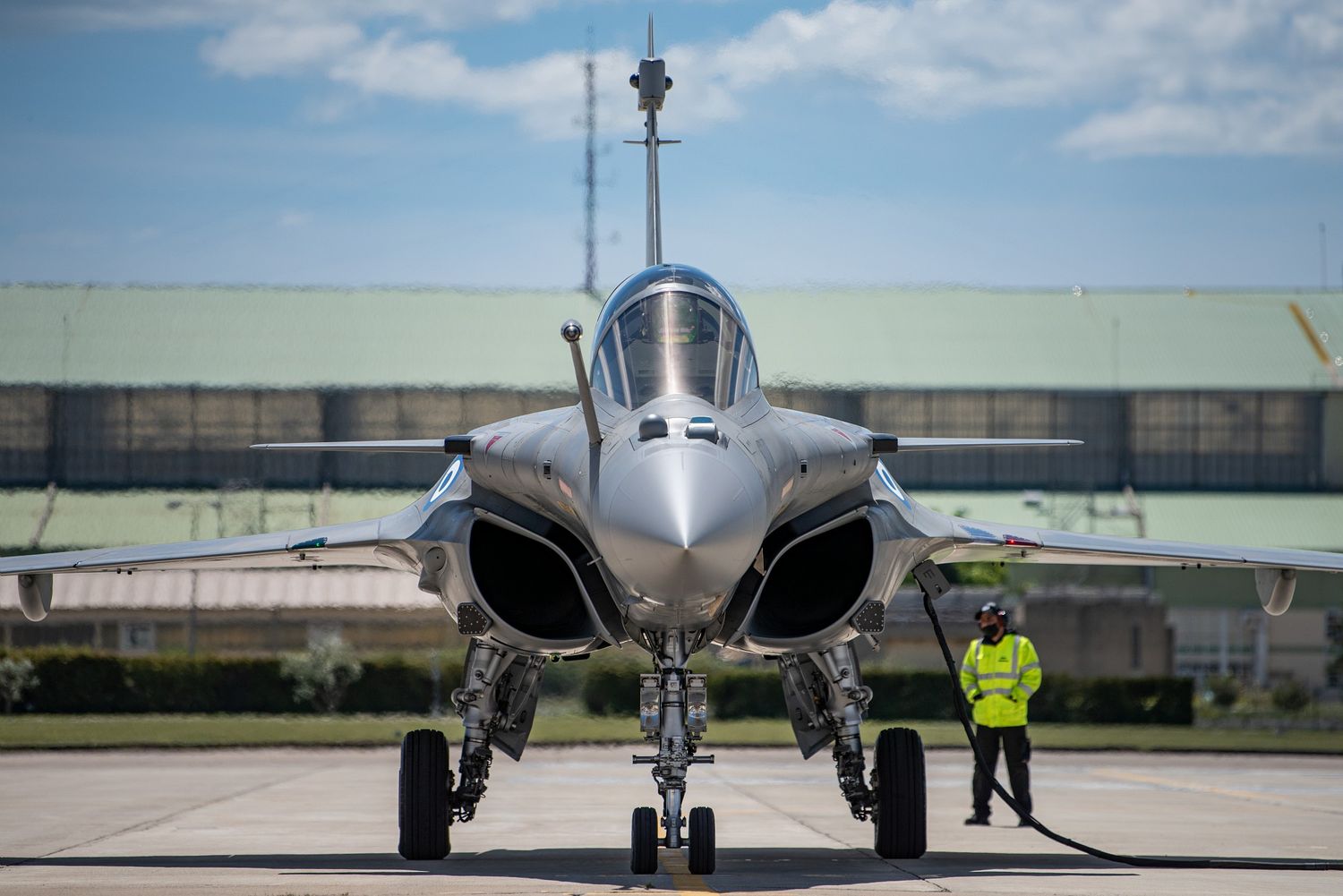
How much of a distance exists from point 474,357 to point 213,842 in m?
29.5

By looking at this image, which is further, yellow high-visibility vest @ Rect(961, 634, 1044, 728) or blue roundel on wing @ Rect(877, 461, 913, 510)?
yellow high-visibility vest @ Rect(961, 634, 1044, 728)

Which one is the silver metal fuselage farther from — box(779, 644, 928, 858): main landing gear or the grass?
the grass

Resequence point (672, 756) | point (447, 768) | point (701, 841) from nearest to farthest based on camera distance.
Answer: point (672, 756)
point (701, 841)
point (447, 768)

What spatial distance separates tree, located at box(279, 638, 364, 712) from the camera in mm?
28906

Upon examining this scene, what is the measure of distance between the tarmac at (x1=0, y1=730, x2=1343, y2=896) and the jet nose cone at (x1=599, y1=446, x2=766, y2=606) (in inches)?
61.1

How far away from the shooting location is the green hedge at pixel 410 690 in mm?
28766

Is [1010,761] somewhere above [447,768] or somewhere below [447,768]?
below

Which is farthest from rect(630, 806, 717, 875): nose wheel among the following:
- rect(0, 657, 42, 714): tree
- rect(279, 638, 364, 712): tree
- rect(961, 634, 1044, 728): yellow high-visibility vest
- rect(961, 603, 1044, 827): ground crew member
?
rect(0, 657, 42, 714): tree

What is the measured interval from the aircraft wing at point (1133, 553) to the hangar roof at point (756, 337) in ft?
82.8

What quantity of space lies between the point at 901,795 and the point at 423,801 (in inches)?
114

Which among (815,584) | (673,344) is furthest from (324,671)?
(673,344)

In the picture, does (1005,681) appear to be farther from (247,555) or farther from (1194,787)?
(247,555)

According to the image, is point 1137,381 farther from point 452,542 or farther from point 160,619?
point 452,542

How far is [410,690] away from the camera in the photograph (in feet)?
96.5
